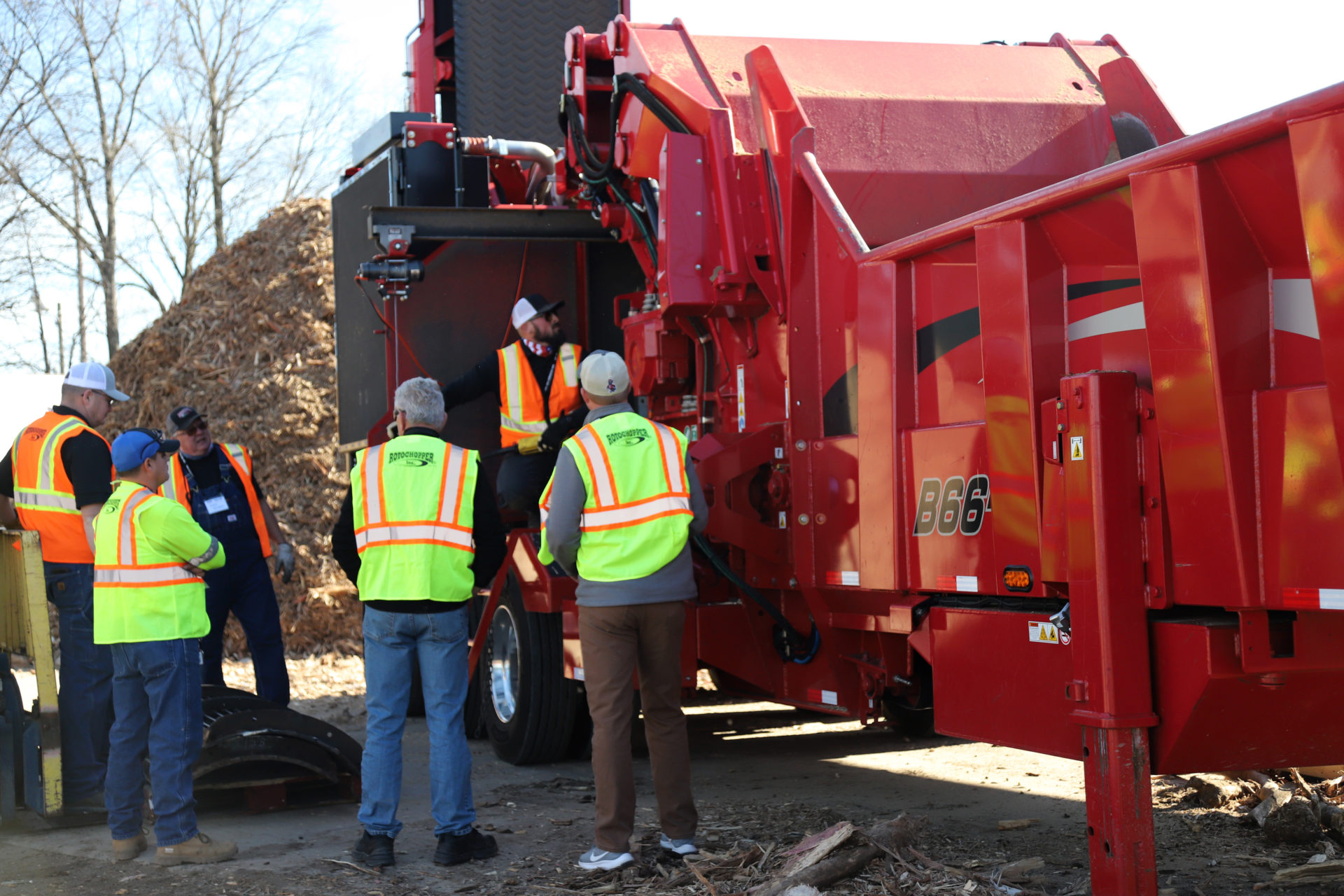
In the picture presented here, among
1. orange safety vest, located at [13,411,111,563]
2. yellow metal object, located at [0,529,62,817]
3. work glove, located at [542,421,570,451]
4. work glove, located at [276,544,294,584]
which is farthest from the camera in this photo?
work glove, located at [276,544,294,584]

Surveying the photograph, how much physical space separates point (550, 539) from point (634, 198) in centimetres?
233

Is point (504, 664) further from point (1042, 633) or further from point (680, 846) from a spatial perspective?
point (1042, 633)

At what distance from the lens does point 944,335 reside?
176 inches

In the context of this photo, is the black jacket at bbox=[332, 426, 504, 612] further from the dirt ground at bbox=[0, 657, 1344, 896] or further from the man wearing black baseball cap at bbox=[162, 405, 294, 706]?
the man wearing black baseball cap at bbox=[162, 405, 294, 706]

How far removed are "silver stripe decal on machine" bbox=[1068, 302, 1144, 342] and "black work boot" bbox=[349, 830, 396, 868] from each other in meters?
3.03

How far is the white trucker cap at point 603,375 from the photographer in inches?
199

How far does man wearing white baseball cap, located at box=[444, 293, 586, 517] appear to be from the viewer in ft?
23.2

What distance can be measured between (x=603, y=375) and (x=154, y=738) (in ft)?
7.18

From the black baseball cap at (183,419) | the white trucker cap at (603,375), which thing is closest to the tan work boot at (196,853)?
the white trucker cap at (603,375)

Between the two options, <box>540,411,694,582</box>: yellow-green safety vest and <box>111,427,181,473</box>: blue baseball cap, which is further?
<box>111,427,181,473</box>: blue baseball cap

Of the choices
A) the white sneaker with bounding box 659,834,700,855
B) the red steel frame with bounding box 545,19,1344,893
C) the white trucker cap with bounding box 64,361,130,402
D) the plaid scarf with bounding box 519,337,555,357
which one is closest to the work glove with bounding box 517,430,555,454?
the plaid scarf with bounding box 519,337,555,357

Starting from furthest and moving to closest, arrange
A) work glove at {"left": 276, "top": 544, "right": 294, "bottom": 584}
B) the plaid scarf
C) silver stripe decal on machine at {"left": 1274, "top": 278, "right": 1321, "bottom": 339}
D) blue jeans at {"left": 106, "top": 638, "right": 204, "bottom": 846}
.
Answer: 1. work glove at {"left": 276, "top": 544, "right": 294, "bottom": 584}
2. the plaid scarf
3. blue jeans at {"left": 106, "top": 638, "right": 204, "bottom": 846}
4. silver stripe decal on machine at {"left": 1274, "top": 278, "right": 1321, "bottom": 339}

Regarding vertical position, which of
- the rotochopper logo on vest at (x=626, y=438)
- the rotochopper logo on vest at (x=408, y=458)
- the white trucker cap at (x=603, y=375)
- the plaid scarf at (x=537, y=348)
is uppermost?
the plaid scarf at (x=537, y=348)

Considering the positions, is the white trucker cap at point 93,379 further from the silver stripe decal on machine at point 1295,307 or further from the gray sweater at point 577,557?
the silver stripe decal on machine at point 1295,307
